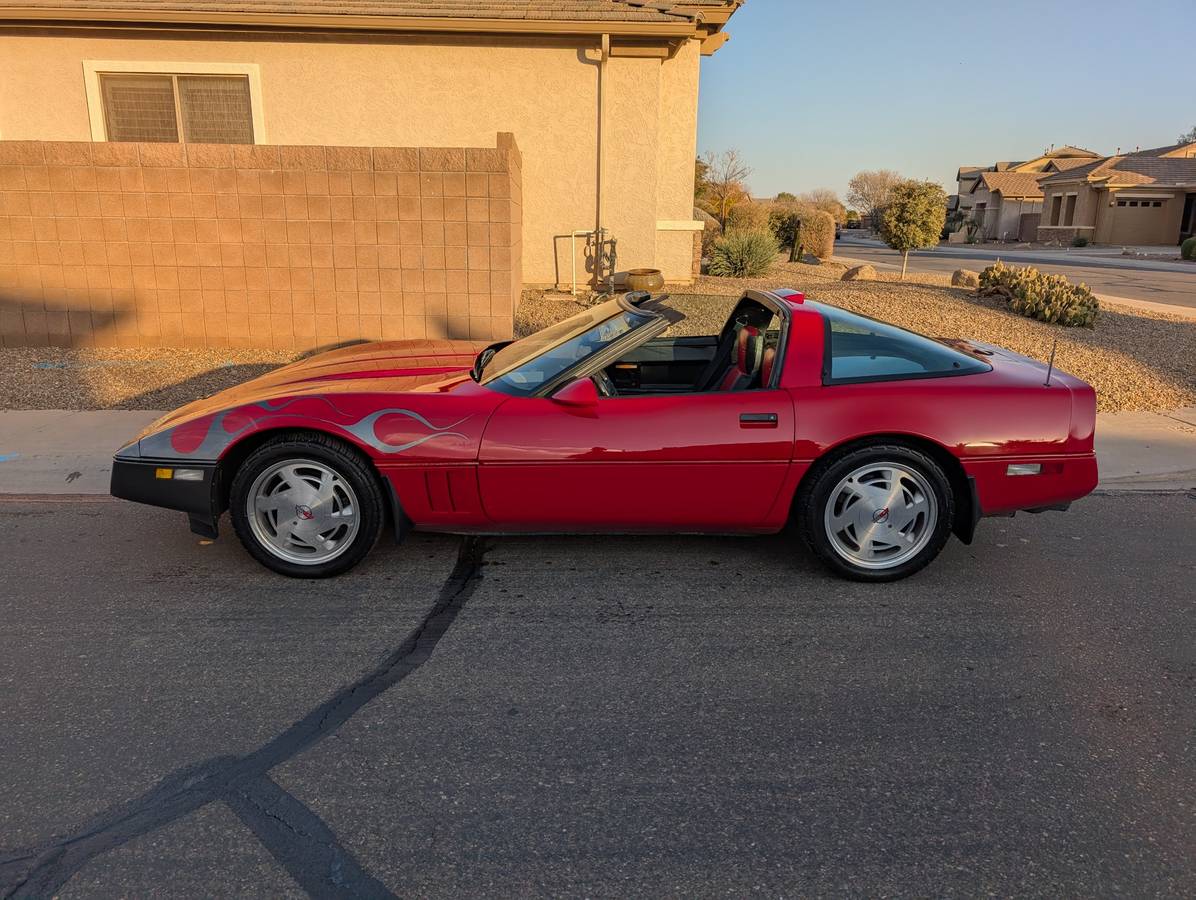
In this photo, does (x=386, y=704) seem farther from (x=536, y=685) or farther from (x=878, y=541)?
(x=878, y=541)

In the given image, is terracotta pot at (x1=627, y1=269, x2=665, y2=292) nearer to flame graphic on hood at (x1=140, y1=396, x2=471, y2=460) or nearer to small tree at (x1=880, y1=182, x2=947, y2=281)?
small tree at (x1=880, y1=182, x2=947, y2=281)

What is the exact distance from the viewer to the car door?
163 inches

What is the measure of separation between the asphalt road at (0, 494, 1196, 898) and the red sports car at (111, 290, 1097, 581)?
0.33m

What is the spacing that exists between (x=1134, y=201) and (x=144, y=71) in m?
49.0

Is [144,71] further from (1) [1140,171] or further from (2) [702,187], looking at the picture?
(1) [1140,171]

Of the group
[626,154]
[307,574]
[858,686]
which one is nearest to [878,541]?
[858,686]

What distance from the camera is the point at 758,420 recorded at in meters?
4.18

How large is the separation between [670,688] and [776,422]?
140 centimetres

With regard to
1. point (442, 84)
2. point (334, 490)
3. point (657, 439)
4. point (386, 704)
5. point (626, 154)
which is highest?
point (442, 84)

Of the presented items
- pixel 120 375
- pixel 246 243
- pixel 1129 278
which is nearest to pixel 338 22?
pixel 246 243

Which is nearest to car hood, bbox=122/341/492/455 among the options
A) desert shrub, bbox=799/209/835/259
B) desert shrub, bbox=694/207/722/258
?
desert shrub, bbox=694/207/722/258

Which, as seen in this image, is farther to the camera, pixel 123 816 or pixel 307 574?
pixel 307 574

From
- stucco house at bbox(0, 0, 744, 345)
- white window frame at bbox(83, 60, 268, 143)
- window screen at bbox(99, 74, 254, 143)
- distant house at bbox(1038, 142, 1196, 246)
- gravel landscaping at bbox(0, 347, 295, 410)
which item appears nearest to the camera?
gravel landscaping at bbox(0, 347, 295, 410)

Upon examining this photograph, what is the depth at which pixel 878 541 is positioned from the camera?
431 cm
